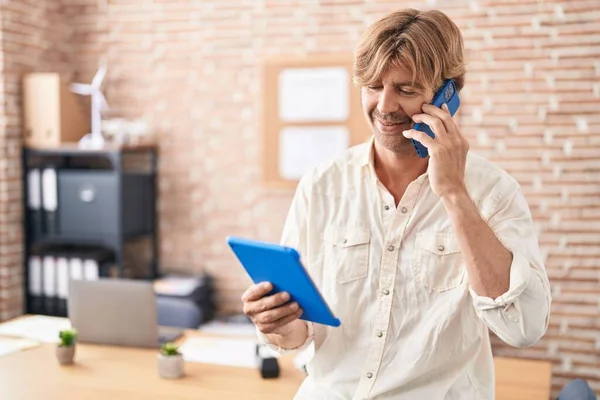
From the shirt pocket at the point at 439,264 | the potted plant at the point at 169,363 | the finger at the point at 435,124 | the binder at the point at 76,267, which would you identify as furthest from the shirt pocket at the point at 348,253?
the binder at the point at 76,267

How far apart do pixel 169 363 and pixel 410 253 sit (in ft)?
2.91

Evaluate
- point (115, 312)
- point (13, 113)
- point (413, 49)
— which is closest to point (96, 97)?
point (13, 113)

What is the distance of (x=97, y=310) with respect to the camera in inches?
95.7

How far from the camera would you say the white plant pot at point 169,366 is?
216 cm

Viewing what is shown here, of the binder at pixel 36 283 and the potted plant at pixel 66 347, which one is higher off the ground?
the potted plant at pixel 66 347

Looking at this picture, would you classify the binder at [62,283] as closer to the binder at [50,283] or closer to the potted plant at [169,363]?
the binder at [50,283]

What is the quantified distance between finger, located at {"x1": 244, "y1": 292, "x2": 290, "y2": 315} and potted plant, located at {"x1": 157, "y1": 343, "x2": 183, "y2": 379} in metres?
0.62

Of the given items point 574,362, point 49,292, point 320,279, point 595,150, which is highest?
point 595,150

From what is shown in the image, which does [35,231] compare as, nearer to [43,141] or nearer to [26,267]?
[26,267]

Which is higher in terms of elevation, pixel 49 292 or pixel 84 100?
pixel 84 100

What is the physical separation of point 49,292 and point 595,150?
3.14 metres

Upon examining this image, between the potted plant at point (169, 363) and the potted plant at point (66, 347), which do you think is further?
the potted plant at point (66, 347)

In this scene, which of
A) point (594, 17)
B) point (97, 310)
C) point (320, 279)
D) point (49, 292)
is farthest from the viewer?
point (49, 292)

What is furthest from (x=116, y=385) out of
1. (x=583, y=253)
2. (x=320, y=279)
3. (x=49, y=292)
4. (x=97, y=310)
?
(x=583, y=253)
